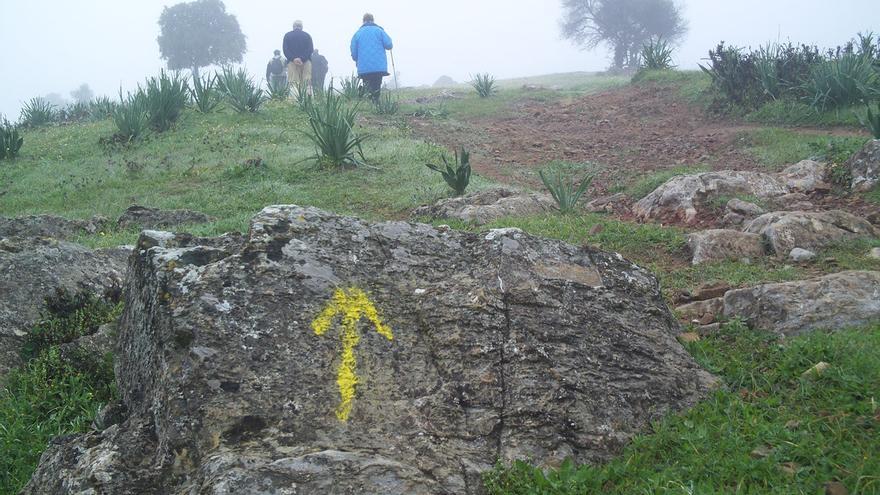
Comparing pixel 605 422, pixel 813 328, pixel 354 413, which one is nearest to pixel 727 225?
pixel 813 328

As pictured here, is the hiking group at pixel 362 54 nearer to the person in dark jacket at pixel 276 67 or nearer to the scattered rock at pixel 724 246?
the person in dark jacket at pixel 276 67

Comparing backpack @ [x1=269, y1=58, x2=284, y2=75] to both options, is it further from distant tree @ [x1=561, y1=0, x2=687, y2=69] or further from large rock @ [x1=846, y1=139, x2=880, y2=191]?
distant tree @ [x1=561, y1=0, x2=687, y2=69]

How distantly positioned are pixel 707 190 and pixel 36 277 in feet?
18.7

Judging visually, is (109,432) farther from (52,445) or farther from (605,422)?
(605,422)

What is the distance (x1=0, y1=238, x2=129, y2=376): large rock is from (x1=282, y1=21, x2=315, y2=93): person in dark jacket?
38.6ft

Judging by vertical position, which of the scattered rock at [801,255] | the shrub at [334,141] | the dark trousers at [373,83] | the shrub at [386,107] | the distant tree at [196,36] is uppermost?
the distant tree at [196,36]

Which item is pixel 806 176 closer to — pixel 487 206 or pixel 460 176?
pixel 487 206

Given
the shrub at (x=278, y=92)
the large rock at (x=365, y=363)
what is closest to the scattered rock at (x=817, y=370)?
the large rock at (x=365, y=363)

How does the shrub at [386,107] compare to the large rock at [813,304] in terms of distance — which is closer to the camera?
the large rock at [813,304]

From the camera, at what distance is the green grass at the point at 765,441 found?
2.38 m

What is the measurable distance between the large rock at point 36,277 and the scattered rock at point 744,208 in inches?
201

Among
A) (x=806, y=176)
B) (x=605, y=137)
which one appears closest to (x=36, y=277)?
(x=806, y=176)

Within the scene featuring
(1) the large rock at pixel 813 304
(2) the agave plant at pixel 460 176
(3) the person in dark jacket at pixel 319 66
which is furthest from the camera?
(3) the person in dark jacket at pixel 319 66

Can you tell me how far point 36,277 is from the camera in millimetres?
4289
